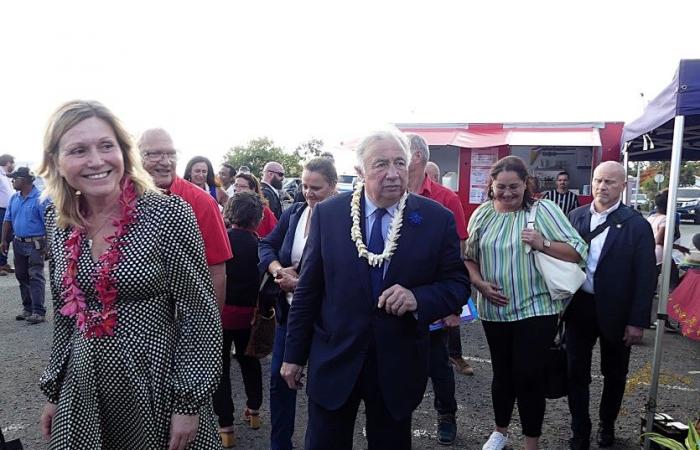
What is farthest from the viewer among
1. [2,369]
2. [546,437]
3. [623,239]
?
[2,369]

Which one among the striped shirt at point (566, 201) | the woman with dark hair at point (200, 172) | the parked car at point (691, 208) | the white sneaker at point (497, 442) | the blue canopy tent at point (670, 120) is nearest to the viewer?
the blue canopy tent at point (670, 120)

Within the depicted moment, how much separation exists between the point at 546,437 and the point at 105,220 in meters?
3.31

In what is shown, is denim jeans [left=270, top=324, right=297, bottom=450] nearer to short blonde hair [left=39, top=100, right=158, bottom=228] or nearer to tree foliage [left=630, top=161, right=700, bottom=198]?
short blonde hair [left=39, top=100, right=158, bottom=228]

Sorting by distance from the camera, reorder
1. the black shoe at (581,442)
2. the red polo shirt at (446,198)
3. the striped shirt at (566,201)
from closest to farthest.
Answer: the black shoe at (581,442)
the red polo shirt at (446,198)
the striped shirt at (566,201)

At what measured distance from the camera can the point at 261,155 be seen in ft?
146

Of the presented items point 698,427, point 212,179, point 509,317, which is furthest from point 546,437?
point 212,179

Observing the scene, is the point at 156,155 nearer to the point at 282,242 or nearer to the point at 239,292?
the point at 282,242

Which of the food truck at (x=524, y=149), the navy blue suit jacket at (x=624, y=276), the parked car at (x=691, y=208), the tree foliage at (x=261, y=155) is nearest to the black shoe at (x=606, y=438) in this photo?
the navy blue suit jacket at (x=624, y=276)

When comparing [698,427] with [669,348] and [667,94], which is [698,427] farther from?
[669,348]

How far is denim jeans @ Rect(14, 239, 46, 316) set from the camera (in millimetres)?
6504

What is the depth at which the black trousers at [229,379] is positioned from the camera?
346 cm

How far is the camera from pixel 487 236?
322 centimetres

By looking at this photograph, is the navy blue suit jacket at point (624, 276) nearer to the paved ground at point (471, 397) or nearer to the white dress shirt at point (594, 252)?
the white dress shirt at point (594, 252)

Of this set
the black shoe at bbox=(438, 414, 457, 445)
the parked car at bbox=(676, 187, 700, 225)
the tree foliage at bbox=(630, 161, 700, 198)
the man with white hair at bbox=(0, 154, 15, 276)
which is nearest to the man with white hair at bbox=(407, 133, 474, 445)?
the black shoe at bbox=(438, 414, 457, 445)
